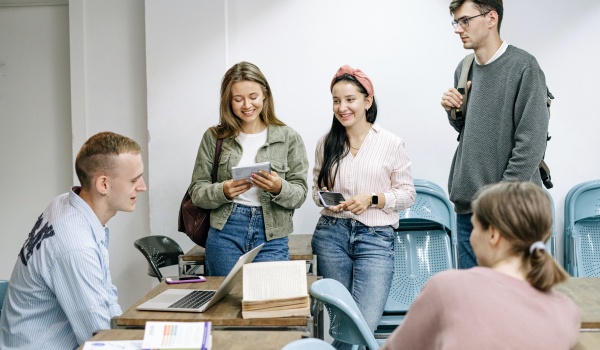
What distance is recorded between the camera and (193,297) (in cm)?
309

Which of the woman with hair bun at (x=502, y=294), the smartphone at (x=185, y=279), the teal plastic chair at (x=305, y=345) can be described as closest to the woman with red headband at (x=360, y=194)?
the smartphone at (x=185, y=279)

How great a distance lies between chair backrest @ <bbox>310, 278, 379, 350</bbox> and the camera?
2801mm

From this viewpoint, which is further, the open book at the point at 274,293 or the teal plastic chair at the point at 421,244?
the teal plastic chair at the point at 421,244

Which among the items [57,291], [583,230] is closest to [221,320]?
[57,291]

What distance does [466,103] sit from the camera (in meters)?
3.91

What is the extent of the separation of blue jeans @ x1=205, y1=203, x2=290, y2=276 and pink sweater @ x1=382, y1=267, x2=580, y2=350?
6.59ft

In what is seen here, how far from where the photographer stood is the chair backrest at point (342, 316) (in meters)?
2.80

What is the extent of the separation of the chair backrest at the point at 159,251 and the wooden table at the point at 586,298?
94.5 inches

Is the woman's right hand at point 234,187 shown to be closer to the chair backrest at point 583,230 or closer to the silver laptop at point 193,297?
the silver laptop at point 193,297

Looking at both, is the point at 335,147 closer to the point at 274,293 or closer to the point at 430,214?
the point at 430,214

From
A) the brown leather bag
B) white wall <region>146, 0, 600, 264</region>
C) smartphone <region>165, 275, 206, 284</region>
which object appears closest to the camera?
smartphone <region>165, 275, 206, 284</region>

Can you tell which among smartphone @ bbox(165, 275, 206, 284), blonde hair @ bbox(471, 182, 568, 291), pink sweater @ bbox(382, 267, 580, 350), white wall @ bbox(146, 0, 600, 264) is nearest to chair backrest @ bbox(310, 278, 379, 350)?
smartphone @ bbox(165, 275, 206, 284)

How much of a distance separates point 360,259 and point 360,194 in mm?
348

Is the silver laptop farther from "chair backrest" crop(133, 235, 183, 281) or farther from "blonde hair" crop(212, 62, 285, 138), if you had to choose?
"chair backrest" crop(133, 235, 183, 281)
